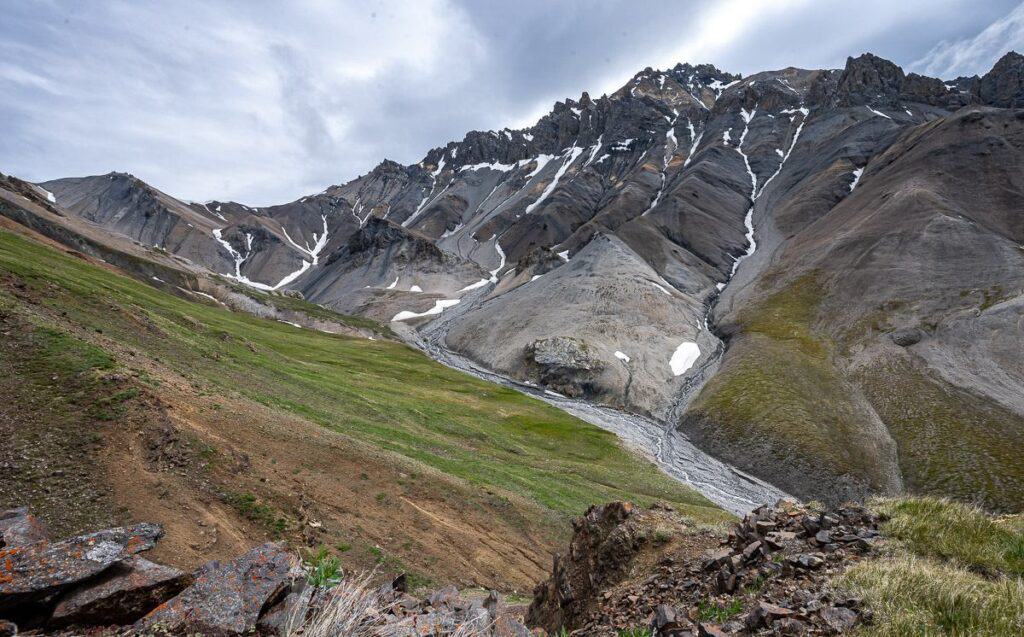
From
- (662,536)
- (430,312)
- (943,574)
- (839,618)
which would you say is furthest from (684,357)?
(839,618)

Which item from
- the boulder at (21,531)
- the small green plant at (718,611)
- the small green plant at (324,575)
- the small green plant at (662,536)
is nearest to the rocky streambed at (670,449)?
the small green plant at (662,536)

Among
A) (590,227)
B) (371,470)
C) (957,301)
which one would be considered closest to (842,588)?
(371,470)

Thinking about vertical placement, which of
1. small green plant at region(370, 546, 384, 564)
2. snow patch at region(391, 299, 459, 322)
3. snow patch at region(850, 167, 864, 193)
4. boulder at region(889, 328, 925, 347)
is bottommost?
small green plant at region(370, 546, 384, 564)

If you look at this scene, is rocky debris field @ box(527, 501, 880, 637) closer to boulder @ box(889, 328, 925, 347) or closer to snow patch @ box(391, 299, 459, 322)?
boulder @ box(889, 328, 925, 347)

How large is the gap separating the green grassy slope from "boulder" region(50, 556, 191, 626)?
21259mm

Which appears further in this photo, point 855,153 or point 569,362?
point 855,153

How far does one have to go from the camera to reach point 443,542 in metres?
20.5

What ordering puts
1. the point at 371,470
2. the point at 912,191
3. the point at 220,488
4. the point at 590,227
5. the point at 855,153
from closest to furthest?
the point at 220,488 < the point at 371,470 < the point at 912,191 < the point at 855,153 < the point at 590,227

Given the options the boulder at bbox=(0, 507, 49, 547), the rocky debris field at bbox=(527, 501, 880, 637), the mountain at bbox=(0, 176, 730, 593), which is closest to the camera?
the rocky debris field at bbox=(527, 501, 880, 637)

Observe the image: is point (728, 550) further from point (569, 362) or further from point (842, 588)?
point (569, 362)

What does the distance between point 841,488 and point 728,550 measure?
58234mm

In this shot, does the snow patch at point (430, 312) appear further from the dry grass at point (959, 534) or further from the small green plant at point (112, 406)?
the dry grass at point (959, 534)

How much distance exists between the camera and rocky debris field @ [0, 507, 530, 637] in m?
6.03

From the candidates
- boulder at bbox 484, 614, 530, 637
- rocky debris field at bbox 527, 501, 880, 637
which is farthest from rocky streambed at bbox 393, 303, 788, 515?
boulder at bbox 484, 614, 530, 637
